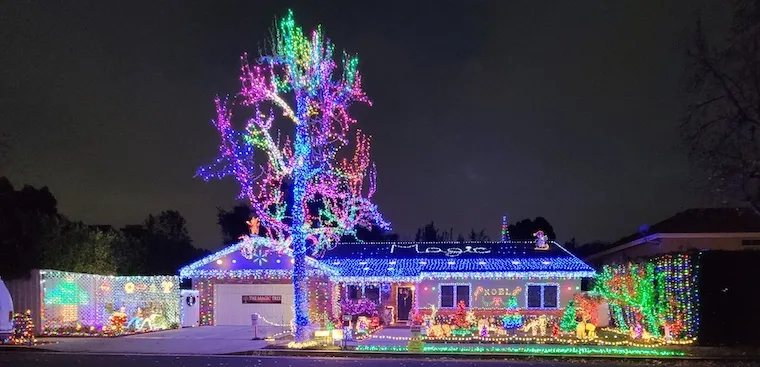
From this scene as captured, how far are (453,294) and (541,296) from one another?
12.1 feet

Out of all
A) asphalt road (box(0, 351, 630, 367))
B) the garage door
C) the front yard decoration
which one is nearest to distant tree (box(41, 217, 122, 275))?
the front yard decoration

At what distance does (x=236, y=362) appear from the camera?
55.4 ft

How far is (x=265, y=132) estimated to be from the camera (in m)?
20.9

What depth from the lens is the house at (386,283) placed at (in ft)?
97.8

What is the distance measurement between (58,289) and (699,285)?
21.4 metres

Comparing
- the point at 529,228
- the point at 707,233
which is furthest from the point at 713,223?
the point at 529,228

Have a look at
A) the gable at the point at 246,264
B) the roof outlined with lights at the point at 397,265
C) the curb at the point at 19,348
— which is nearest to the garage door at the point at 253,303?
the gable at the point at 246,264

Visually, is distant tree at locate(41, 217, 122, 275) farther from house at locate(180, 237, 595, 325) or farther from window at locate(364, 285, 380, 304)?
window at locate(364, 285, 380, 304)

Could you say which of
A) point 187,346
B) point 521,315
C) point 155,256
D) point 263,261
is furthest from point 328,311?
point 155,256

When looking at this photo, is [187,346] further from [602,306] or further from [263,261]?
[602,306]

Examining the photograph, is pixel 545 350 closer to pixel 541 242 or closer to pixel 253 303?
pixel 541 242

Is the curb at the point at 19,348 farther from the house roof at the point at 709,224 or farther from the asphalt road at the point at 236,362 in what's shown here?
the house roof at the point at 709,224

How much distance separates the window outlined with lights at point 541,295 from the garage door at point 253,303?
10.2m

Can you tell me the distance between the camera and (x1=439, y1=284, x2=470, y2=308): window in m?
30.4
